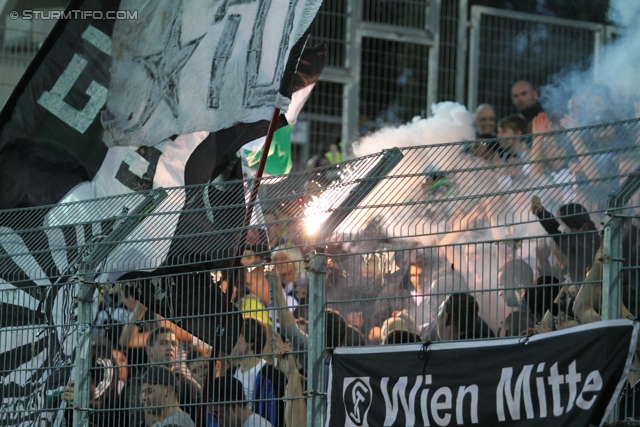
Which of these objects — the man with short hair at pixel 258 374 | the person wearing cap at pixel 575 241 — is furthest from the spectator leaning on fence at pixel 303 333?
the person wearing cap at pixel 575 241

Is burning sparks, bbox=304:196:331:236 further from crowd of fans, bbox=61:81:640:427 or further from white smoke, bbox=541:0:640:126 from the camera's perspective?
white smoke, bbox=541:0:640:126

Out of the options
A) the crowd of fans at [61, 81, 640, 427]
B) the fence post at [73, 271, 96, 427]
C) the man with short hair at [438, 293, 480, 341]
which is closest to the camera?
the crowd of fans at [61, 81, 640, 427]

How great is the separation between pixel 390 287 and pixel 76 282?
81.7 inches

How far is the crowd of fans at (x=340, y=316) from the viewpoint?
4.87m

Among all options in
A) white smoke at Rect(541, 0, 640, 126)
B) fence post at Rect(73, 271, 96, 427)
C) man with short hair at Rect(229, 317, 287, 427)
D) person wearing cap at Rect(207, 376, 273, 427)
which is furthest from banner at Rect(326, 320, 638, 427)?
white smoke at Rect(541, 0, 640, 126)

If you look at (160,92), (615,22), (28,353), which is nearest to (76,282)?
(28,353)

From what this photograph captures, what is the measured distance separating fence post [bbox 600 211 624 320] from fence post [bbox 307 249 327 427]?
1.44m

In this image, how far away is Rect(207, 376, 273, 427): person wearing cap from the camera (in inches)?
223

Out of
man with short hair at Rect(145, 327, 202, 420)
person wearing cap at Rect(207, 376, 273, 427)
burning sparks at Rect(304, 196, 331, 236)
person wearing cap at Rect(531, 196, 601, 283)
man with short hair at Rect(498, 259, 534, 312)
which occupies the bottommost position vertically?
person wearing cap at Rect(207, 376, 273, 427)

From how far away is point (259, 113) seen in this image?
7.69 metres

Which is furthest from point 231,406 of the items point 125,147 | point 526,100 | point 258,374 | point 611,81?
point 526,100

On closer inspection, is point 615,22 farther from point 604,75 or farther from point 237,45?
point 237,45

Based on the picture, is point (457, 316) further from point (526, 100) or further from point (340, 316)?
point (526, 100)

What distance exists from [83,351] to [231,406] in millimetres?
1157
